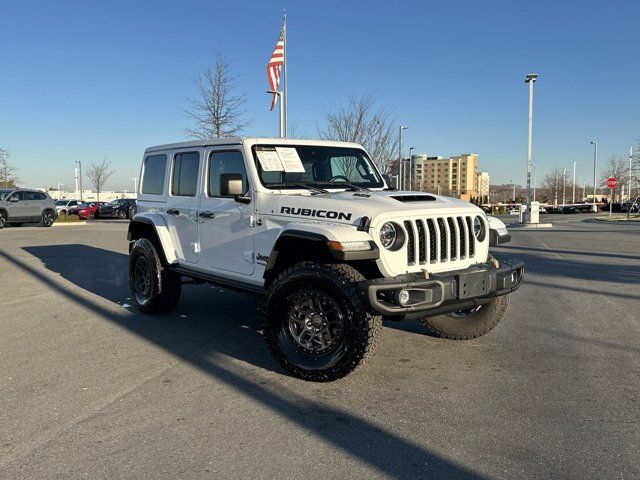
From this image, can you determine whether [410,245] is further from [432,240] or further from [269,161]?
[269,161]

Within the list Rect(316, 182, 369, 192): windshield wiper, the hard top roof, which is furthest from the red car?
Rect(316, 182, 369, 192): windshield wiper

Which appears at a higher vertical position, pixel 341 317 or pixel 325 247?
pixel 325 247

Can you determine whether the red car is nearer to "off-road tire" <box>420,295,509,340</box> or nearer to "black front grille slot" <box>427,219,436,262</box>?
"off-road tire" <box>420,295,509,340</box>

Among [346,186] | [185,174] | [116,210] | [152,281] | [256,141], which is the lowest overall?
[152,281]

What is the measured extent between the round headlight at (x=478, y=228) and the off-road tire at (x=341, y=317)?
4.41 ft

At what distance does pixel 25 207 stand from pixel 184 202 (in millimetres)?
20475

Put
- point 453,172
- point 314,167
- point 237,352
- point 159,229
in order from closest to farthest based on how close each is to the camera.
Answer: point 237,352 < point 314,167 < point 159,229 < point 453,172

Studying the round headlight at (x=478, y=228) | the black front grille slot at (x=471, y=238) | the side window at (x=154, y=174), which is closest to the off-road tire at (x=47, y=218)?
the side window at (x=154, y=174)

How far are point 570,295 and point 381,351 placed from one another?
4178 mm

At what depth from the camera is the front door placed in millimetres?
5074

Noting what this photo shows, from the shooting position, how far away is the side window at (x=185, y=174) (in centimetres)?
596

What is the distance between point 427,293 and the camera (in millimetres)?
3867

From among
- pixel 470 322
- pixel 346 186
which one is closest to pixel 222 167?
pixel 346 186

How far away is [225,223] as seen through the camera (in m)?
5.35
